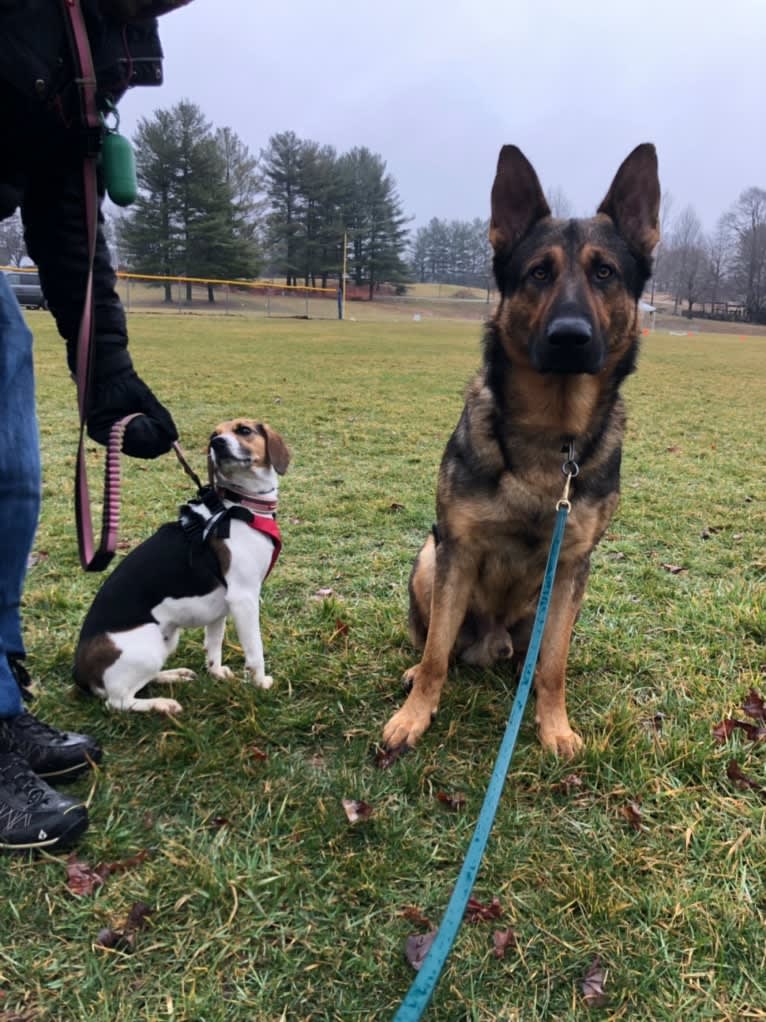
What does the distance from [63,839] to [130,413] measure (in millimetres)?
1409

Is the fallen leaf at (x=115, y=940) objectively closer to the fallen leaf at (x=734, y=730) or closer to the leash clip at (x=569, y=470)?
the leash clip at (x=569, y=470)

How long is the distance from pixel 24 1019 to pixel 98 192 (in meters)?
2.35

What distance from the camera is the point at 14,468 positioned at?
213 cm

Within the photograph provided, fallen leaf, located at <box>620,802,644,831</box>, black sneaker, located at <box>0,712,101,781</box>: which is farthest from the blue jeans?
fallen leaf, located at <box>620,802,644,831</box>

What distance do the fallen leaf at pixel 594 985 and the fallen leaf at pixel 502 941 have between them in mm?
191

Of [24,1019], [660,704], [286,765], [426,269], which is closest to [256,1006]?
[24,1019]

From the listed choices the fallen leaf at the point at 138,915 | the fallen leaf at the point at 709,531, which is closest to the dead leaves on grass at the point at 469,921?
the fallen leaf at the point at 138,915

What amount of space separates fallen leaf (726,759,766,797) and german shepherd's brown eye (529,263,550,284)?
1940 millimetres

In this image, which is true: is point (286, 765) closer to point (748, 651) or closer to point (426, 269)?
point (748, 651)

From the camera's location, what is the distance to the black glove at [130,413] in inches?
92.9

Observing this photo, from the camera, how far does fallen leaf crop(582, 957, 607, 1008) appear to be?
1.64 m

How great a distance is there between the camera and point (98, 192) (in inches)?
87.1

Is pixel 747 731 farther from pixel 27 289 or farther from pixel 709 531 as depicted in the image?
pixel 27 289

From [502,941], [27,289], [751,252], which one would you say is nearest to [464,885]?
[502,941]
